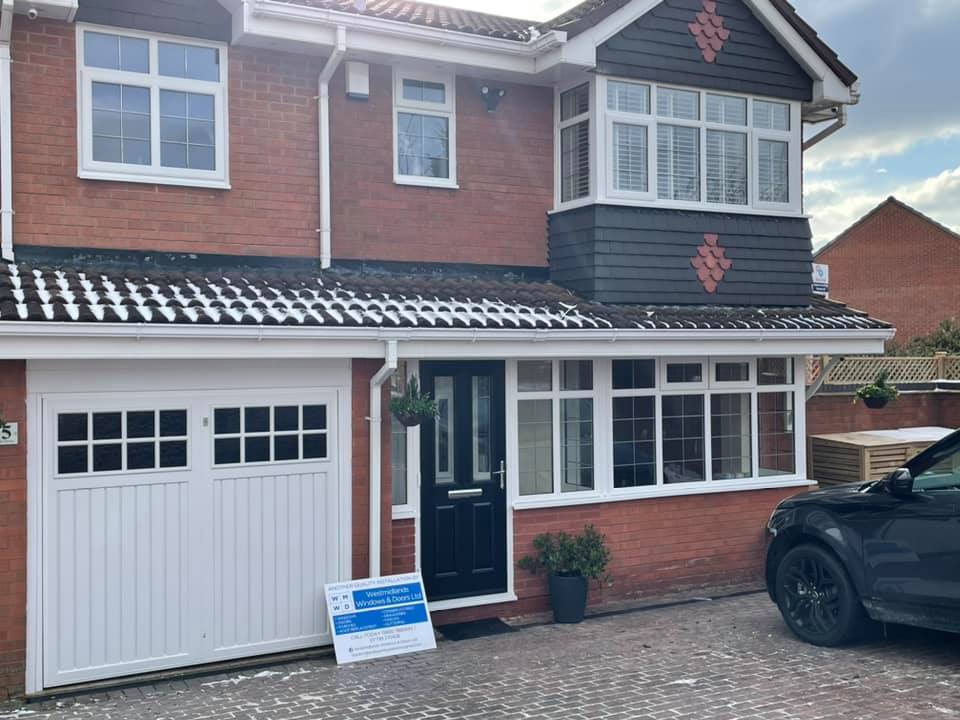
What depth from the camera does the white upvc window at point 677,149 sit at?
1009 cm

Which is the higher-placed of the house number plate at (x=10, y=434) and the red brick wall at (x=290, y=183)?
the red brick wall at (x=290, y=183)

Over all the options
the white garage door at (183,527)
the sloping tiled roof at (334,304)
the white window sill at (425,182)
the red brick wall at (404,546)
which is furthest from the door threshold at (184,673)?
the white window sill at (425,182)

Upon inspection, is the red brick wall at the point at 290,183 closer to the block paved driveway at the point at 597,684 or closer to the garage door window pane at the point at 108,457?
the garage door window pane at the point at 108,457

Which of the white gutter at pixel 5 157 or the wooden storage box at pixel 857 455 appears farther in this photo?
the wooden storage box at pixel 857 455

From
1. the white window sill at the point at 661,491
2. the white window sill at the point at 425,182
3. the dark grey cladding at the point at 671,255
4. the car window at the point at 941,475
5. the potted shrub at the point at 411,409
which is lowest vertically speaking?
the white window sill at the point at 661,491

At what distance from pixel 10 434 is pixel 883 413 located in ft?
35.9

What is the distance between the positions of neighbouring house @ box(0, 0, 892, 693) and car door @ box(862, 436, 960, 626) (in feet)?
8.47

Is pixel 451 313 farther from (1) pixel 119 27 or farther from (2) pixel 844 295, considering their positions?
(2) pixel 844 295

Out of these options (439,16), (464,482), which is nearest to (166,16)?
(439,16)

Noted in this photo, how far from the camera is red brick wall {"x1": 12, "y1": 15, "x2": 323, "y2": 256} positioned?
8.09 metres

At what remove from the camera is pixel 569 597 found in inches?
360

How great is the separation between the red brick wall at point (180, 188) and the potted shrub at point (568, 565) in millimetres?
3571

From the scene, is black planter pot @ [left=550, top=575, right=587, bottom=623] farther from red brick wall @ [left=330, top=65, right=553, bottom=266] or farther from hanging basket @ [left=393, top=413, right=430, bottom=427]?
red brick wall @ [left=330, top=65, right=553, bottom=266]

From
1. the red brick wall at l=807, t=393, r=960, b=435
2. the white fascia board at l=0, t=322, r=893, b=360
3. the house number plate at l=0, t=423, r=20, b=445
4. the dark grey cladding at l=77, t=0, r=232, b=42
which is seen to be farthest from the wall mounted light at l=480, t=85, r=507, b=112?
the red brick wall at l=807, t=393, r=960, b=435
